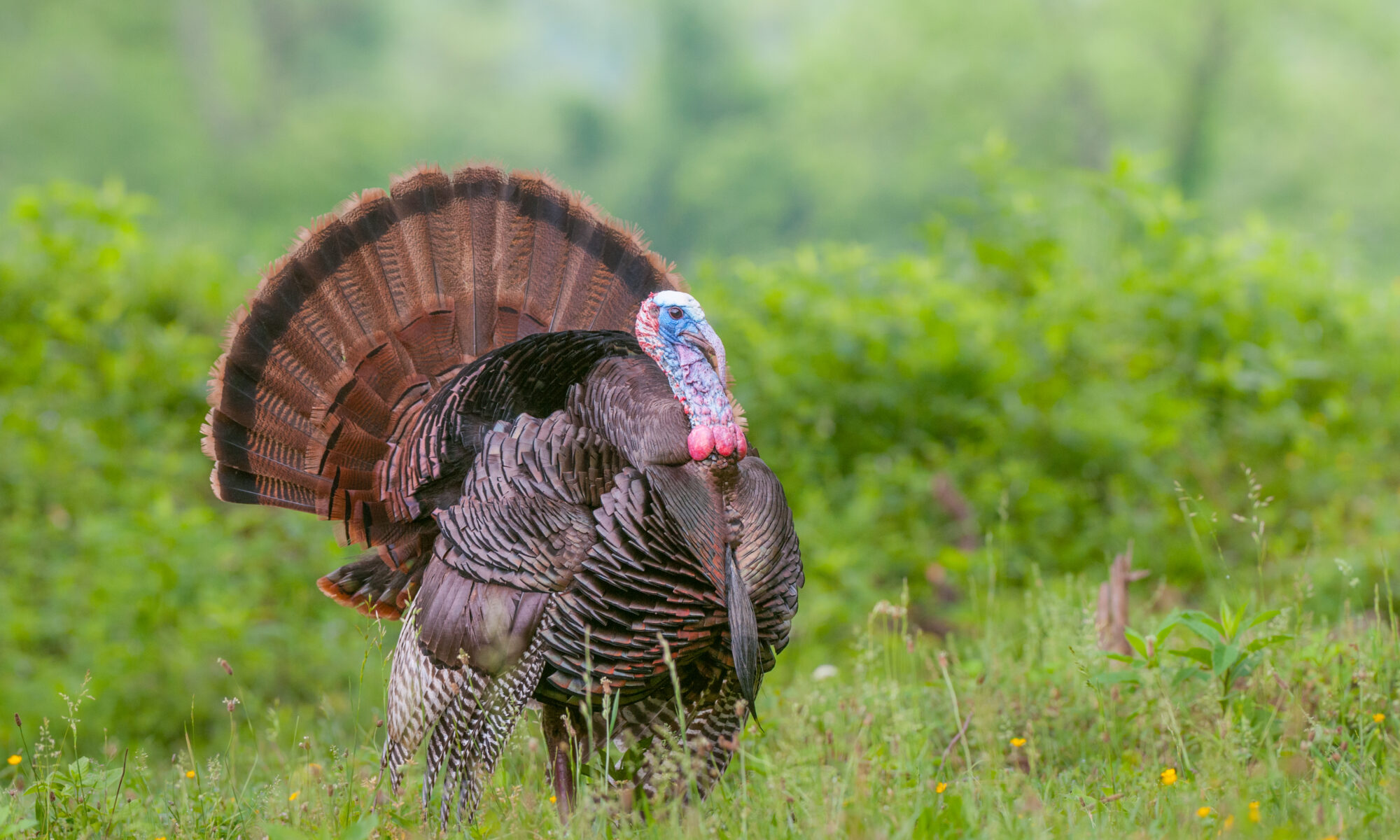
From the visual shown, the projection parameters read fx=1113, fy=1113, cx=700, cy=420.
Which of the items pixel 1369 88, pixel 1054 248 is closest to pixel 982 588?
pixel 1054 248

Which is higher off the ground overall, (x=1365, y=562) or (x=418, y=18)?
(x=418, y=18)

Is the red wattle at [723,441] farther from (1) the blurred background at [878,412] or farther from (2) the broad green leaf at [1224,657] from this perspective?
(2) the broad green leaf at [1224,657]

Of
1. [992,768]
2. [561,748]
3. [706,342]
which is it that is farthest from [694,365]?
[992,768]

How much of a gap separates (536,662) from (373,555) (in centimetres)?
111

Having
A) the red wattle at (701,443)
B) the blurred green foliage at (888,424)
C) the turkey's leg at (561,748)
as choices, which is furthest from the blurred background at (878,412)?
the red wattle at (701,443)

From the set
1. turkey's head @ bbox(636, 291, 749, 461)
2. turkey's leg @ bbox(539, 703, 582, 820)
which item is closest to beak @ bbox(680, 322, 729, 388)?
turkey's head @ bbox(636, 291, 749, 461)

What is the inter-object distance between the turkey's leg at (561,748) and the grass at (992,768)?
3.3 inches

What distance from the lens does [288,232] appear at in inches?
443

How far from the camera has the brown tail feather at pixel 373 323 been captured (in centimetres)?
348

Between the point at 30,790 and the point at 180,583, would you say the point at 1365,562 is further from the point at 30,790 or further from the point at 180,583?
the point at 180,583

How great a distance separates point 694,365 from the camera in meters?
2.90

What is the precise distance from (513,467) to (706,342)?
0.61m

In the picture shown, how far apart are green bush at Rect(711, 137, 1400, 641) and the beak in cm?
260

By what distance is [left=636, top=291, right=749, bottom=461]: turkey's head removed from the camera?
109 inches
